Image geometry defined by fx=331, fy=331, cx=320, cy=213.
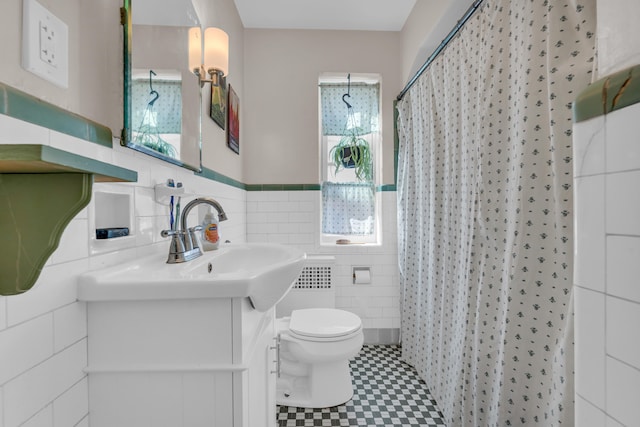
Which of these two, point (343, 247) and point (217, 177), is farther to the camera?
point (343, 247)

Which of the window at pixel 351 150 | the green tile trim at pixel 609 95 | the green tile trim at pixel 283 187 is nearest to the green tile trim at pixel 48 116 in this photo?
the green tile trim at pixel 609 95

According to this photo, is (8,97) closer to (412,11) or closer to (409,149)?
(409,149)

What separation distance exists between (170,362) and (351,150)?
220 centimetres

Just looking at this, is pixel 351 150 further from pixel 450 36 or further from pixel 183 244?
pixel 183 244

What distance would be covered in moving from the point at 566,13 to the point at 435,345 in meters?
1.61

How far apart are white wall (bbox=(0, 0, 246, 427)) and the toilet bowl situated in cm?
103

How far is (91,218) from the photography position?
2.57 ft

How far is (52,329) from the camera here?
65 centimetres

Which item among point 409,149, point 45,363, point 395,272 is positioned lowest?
point 395,272

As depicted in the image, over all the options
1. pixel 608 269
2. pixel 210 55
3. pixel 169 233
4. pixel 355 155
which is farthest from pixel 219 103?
pixel 608 269

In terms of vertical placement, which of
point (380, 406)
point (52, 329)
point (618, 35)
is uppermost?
point (618, 35)

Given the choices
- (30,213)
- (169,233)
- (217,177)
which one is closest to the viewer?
(30,213)

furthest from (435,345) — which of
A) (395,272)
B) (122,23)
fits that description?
(122,23)

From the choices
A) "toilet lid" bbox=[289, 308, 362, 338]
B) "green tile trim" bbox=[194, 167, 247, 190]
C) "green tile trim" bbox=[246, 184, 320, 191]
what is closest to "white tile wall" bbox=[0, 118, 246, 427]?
"green tile trim" bbox=[194, 167, 247, 190]
